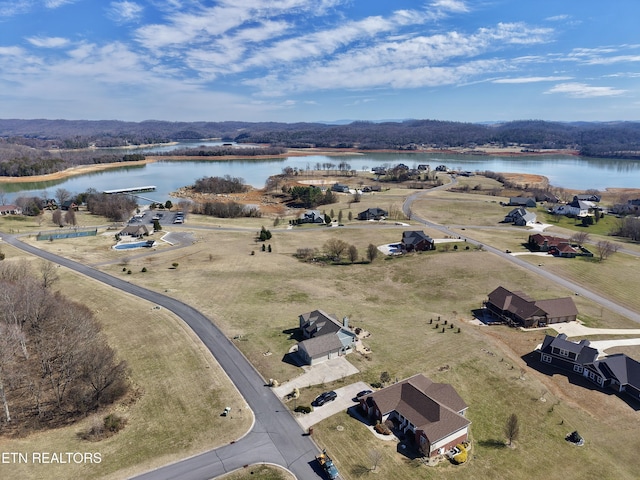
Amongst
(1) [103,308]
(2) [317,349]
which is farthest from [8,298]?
(2) [317,349]

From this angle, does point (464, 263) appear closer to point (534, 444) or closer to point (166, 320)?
point (534, 444)

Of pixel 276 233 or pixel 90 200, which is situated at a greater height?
pixel 90 200

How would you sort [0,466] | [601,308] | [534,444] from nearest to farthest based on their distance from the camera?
[0,466], [534,444], [601,308]

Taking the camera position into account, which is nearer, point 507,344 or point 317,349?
point 317,349

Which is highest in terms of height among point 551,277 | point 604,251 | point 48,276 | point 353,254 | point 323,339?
point 48,276

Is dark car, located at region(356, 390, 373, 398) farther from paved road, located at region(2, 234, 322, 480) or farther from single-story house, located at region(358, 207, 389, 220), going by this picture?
single-story house, located at region(358, 207, 389, 220)

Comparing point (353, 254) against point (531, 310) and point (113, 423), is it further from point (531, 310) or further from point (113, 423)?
point (113, 423)

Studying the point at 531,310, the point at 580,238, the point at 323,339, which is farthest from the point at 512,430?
the point at 580,238

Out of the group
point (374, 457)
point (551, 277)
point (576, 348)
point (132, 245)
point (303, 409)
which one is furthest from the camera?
point (132, 245)
